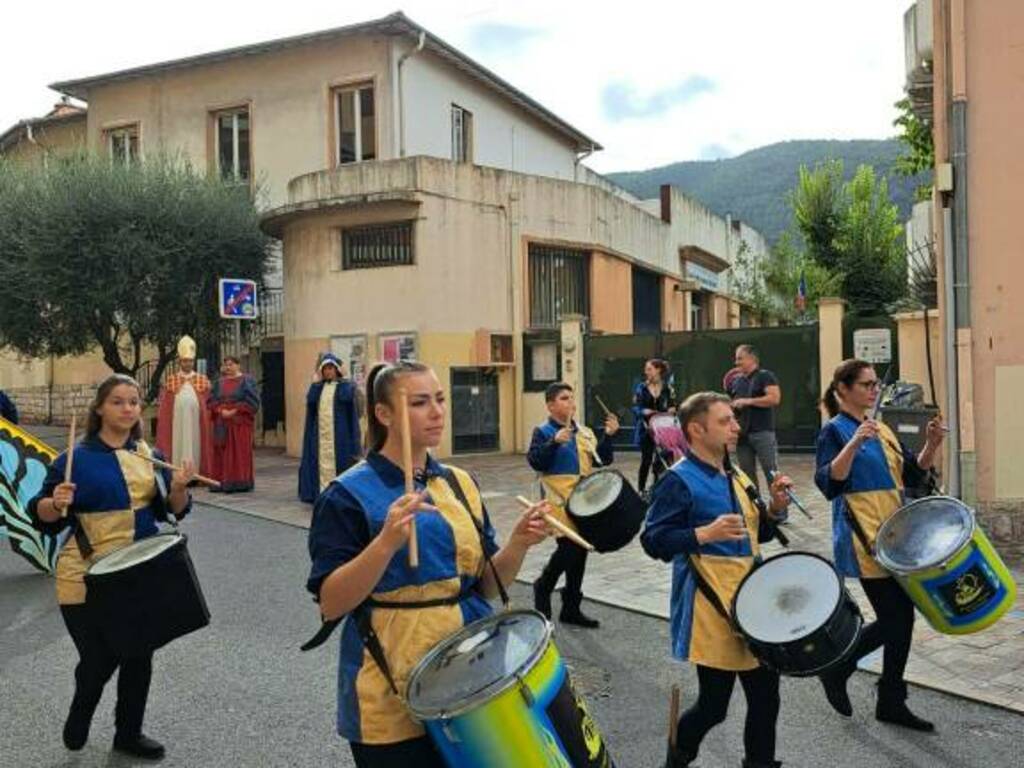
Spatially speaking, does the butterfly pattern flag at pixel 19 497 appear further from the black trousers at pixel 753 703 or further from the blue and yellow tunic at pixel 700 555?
the black trousers at pixel 753 703

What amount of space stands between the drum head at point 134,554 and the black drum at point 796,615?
2413 mm

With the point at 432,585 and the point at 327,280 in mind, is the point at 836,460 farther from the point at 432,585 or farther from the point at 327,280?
the point at 327,280

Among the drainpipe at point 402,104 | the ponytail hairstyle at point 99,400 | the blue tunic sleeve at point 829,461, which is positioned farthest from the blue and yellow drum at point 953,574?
the drainpipe at point 402,104

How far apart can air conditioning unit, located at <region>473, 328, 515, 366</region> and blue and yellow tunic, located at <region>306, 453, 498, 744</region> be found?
1426 cm

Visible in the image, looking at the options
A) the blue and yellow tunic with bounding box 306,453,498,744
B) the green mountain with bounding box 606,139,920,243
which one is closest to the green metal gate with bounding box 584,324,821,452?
the blue and yellow tunic with bounding box 306,453,498,744

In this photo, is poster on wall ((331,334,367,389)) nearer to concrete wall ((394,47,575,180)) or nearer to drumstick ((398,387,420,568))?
concrete wall ((394,47,575,180))

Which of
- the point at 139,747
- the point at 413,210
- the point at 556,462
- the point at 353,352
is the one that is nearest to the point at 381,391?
the point at 139,747

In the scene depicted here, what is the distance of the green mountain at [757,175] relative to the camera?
87500 millimetres

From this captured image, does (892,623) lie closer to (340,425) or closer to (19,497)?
(19,497)

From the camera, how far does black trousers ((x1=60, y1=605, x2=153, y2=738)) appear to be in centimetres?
425

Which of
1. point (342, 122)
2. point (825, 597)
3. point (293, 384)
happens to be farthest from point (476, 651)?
point (342, 122)

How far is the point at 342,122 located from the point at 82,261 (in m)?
6.42

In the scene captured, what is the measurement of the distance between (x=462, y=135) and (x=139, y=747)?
19.7 metres

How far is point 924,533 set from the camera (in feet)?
14.0
